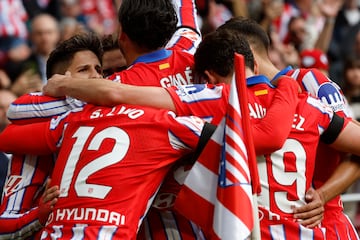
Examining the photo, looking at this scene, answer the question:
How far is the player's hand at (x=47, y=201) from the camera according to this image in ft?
15.8

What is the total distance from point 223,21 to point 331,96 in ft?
22.0

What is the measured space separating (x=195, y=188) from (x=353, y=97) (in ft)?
19.6

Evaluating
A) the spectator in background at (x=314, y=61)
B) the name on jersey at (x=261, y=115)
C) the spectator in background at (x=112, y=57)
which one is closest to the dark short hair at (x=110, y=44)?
the spectator in background at (x=112, y=57)

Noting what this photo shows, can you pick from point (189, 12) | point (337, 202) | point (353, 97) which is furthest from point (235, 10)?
point (337, 202)

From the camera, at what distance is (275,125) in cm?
475

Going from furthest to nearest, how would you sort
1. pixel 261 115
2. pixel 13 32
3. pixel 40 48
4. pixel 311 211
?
Result: 1. pixel 13 32
2. pixel 40 48
3. pixel 311 211
4. pixel 261 115

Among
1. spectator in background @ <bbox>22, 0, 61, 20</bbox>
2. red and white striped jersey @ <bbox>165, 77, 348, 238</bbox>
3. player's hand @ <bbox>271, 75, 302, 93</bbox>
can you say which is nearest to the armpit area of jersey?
red and white striped jersey @ <bbox>165, 77, 348, 238</bbox>

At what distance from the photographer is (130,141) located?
471cm

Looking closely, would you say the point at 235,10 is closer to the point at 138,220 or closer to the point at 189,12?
the point at 189,12

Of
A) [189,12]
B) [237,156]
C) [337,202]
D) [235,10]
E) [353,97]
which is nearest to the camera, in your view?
[237,156]

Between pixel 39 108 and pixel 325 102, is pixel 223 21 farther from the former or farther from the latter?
pixel 39 108

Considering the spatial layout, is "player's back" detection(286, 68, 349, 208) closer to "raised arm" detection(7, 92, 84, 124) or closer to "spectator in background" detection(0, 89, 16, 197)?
"raised arm" detection(7, 92, 84, 124)

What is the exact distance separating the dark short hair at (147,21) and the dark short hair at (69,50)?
0.34 metres

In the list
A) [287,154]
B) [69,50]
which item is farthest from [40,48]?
[287,154]
